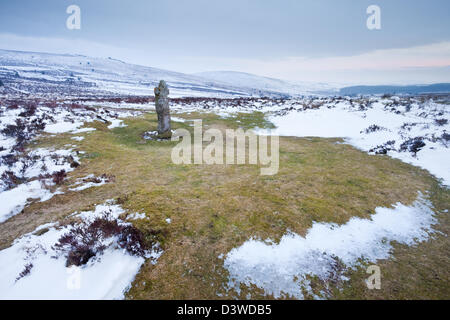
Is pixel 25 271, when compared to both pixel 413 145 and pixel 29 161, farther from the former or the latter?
pixel 413 145

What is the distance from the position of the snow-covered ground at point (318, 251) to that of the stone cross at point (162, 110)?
1304cm

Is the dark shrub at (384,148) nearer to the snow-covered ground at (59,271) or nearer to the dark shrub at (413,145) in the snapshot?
the dark shrub at (413,145)

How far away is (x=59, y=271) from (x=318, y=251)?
5580 millimetres

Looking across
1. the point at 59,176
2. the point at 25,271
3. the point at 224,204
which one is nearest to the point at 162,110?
the point at 59,176

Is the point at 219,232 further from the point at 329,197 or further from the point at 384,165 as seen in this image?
the point at 384,165

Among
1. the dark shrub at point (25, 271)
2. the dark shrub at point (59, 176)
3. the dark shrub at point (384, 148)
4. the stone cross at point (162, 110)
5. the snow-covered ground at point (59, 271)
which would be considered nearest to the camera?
the snow-covered ground at point (59, 271)

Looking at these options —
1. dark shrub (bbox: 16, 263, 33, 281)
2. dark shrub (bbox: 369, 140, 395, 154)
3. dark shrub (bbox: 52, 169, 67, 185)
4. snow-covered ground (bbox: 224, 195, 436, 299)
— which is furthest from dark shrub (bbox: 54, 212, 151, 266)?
dark shrub (bbox: 369, 140, 395, 154)

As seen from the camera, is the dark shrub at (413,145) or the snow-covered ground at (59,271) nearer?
the snow-covered ground at (59,271)

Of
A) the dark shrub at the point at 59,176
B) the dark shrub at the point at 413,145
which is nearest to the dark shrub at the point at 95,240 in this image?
the dark shrub at the point at 59,176

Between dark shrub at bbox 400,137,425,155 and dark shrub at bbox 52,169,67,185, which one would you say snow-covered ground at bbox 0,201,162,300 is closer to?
dark shrub at bbox 52,169,67,185

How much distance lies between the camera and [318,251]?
4840 mm

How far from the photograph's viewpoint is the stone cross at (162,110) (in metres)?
15.5

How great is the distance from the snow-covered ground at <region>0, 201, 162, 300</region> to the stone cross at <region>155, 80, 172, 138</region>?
1186cm
